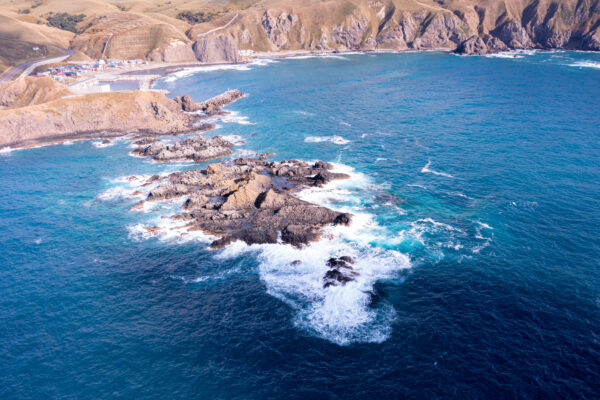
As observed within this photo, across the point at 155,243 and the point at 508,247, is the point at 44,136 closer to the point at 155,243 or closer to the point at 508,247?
the point at 155,243

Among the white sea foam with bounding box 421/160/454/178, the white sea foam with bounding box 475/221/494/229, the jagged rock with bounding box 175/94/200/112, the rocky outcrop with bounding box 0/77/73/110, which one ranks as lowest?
the white sea foam with bounding box 475/221/494/229

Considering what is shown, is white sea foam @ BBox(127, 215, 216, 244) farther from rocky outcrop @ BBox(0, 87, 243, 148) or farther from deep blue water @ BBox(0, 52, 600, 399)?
rocky outcrop @ BBox(0, 87, 243, 148)

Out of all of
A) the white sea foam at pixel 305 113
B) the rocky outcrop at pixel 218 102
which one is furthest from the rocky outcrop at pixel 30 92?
the white sea foam at pixel 305 113

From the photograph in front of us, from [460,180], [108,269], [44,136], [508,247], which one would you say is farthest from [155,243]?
[44,136]

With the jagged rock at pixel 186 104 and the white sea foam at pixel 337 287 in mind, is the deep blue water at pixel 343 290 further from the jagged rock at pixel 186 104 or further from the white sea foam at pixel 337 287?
the jagged rock at pixel 186 104

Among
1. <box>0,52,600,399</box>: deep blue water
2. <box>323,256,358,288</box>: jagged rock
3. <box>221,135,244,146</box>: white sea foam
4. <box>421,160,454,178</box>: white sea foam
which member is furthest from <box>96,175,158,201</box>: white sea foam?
<box>421,160,454,178</box>: white sea foam
